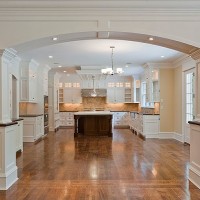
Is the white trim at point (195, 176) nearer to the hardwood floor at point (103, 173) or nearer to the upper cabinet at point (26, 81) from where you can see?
the hardwood floor at point (103, 173)

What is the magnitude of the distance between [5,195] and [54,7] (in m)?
3.04

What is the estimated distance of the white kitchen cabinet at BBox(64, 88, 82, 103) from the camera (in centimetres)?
1531

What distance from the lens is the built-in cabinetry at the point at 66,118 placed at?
14875 mm

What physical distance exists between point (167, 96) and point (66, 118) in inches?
254

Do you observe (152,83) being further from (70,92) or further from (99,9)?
(99,9)

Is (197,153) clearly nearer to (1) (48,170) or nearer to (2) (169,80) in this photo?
(1) (48,170)

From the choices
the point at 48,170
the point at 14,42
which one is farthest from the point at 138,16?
the point at 48,170

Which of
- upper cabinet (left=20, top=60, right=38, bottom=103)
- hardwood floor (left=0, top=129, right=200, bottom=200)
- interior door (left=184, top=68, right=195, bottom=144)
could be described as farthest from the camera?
upper cabinet (left=20, top=60, right=38, bottom=103)

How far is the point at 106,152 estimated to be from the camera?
7531 mm

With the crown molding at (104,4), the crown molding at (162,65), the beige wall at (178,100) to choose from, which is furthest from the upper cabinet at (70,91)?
the crown molding at (104,4)

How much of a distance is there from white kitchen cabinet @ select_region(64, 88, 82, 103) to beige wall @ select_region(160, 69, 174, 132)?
6115 millimetres

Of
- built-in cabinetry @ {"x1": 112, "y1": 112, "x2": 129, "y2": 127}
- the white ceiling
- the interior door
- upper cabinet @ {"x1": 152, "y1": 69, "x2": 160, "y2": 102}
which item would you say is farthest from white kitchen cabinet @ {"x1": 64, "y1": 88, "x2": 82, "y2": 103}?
the interior door

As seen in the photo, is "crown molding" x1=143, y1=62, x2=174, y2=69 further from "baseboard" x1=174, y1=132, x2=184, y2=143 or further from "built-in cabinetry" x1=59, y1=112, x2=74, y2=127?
"built-in cabinetry" x1=59, y1=112, x2=74, y2=127

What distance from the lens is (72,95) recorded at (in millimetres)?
15336
